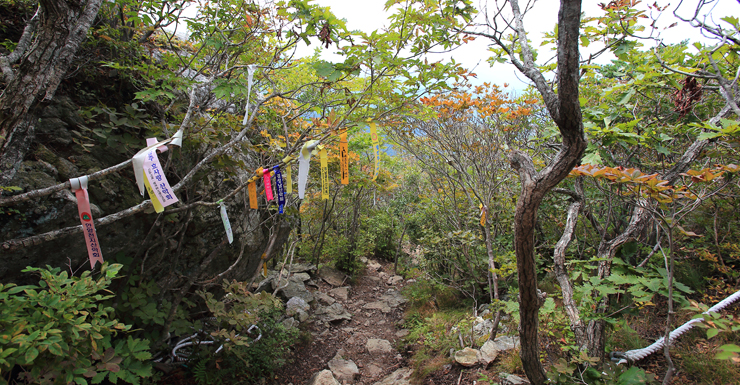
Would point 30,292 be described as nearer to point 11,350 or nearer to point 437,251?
point 11,350

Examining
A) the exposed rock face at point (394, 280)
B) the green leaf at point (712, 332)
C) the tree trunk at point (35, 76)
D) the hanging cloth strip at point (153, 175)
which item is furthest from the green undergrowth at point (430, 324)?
the tree trunk at point (35, 76)

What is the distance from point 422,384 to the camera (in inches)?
128

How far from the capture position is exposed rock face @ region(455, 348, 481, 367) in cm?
314

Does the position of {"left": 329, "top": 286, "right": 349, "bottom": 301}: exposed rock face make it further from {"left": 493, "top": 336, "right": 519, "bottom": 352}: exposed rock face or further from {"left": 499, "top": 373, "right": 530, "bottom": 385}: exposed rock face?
{"left": 499, "top": 373, "right": 530, "bottom": 385}: exposed rock face

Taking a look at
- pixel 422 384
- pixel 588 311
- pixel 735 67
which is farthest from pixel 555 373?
pixel 735 67

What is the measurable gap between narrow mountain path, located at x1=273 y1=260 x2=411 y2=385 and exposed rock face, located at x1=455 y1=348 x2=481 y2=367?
2.30ft

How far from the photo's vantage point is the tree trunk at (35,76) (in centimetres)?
149

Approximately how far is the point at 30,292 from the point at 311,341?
3479mm

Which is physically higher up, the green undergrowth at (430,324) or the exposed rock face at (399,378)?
the green undergrowth at (430,324)

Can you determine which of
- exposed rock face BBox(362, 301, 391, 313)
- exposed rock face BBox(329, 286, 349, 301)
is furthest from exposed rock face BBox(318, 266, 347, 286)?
exposed rock face BBox(362, 301, 391, 313)

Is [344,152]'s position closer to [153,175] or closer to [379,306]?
[153,175]

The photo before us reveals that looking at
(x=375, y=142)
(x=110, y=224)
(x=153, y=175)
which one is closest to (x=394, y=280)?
(x=375, y=142)

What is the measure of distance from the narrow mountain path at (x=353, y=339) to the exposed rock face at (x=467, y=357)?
2.30 feet

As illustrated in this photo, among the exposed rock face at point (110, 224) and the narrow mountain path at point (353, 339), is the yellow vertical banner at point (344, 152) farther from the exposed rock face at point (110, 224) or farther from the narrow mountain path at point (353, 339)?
the narrow mountain path at point (353, 339)
